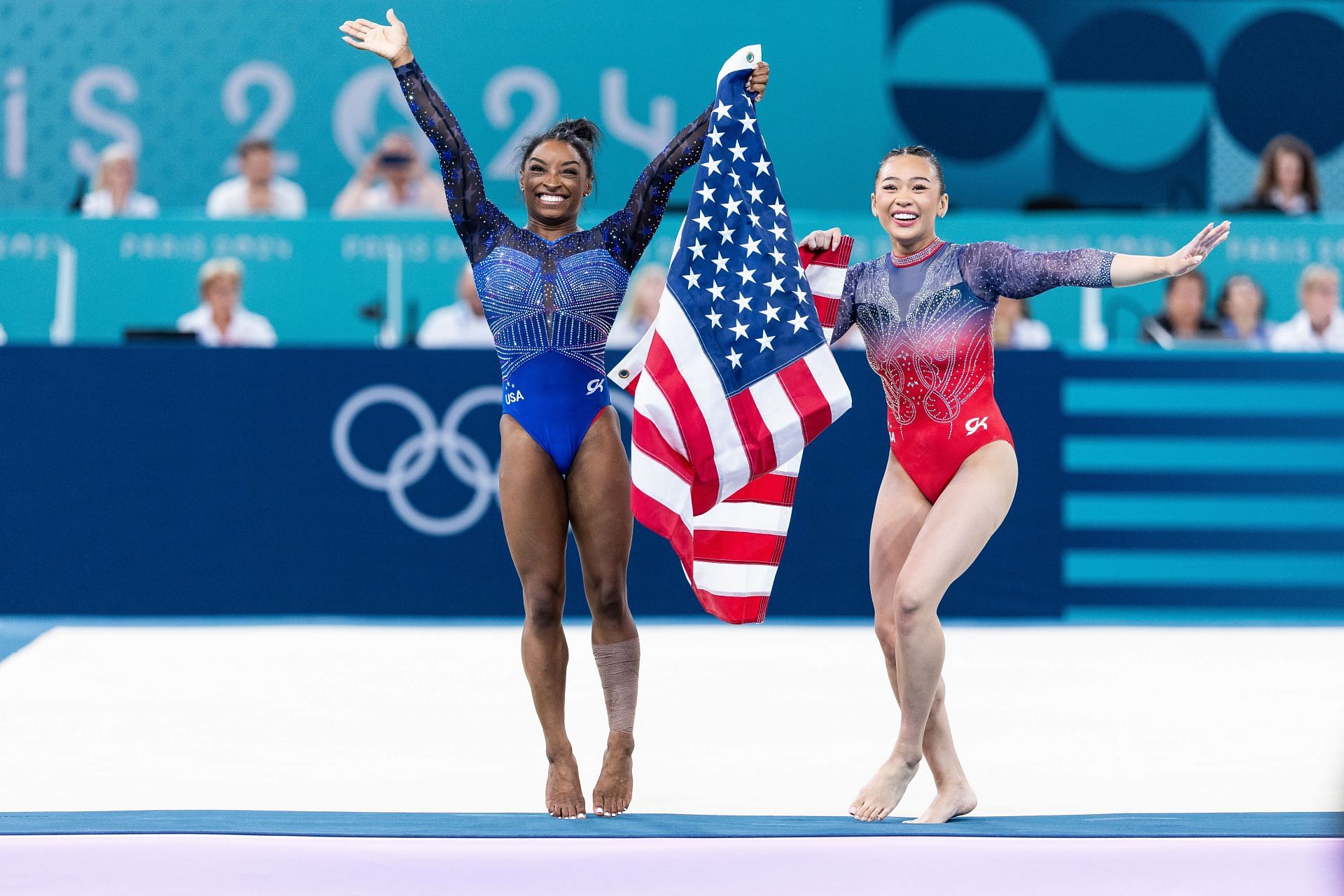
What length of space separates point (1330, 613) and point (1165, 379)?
1.39 metres

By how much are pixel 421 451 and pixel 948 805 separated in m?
4.09

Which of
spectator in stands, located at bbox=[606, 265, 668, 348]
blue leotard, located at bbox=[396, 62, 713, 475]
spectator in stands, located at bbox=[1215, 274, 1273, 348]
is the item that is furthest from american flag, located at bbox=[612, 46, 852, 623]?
spectator in stands, located at bbox=[1215, 274, 1273, 348]

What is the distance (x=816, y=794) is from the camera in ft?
13.8

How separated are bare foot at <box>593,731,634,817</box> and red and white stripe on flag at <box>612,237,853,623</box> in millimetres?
419

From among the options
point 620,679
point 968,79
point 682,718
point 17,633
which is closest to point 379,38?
point 620,679

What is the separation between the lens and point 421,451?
291 inches

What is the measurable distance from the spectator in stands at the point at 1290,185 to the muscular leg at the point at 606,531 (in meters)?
6.36

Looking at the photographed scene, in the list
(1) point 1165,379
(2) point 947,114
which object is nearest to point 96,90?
(2) point 947,114

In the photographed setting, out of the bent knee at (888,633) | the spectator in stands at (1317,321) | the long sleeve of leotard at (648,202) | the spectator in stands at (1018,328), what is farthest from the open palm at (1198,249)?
the spectator in stands at (1317,321)

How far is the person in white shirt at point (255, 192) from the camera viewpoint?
29.0 ft

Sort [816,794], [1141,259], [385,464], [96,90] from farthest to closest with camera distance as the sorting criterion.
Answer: [96,90], [385,464], [816,794], [1141,259]

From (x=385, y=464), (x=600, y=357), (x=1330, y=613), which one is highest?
(x=600, y=357)

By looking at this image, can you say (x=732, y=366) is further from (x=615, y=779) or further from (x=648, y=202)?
(x=615, y=779)

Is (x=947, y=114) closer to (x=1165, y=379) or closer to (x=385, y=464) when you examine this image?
(x=1165, y=379)
